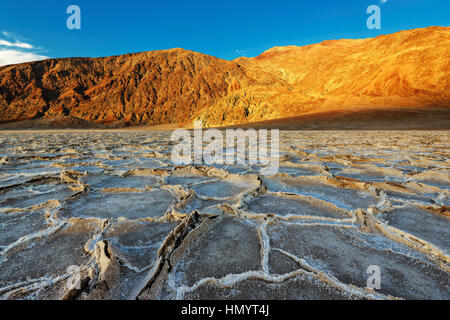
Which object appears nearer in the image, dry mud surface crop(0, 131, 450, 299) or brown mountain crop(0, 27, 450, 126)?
dry mud surface crop(0, 131, 450, 299)

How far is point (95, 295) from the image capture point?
2.60 ft

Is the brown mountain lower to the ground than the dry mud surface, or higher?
higher

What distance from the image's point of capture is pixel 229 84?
160 feet

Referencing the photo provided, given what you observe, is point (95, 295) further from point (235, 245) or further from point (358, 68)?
point (358, 68)

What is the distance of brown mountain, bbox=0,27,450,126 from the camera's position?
22891 millimetres

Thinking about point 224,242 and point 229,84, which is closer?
point 224,242

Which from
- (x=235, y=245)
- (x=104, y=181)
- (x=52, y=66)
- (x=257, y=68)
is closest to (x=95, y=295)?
(x=235, y=245)

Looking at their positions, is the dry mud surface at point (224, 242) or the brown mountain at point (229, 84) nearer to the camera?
the dry mud surface at point (224, 242)

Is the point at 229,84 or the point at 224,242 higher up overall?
the point at 229,84

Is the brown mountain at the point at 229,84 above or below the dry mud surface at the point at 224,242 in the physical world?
above

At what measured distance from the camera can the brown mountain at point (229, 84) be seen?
22.9m
